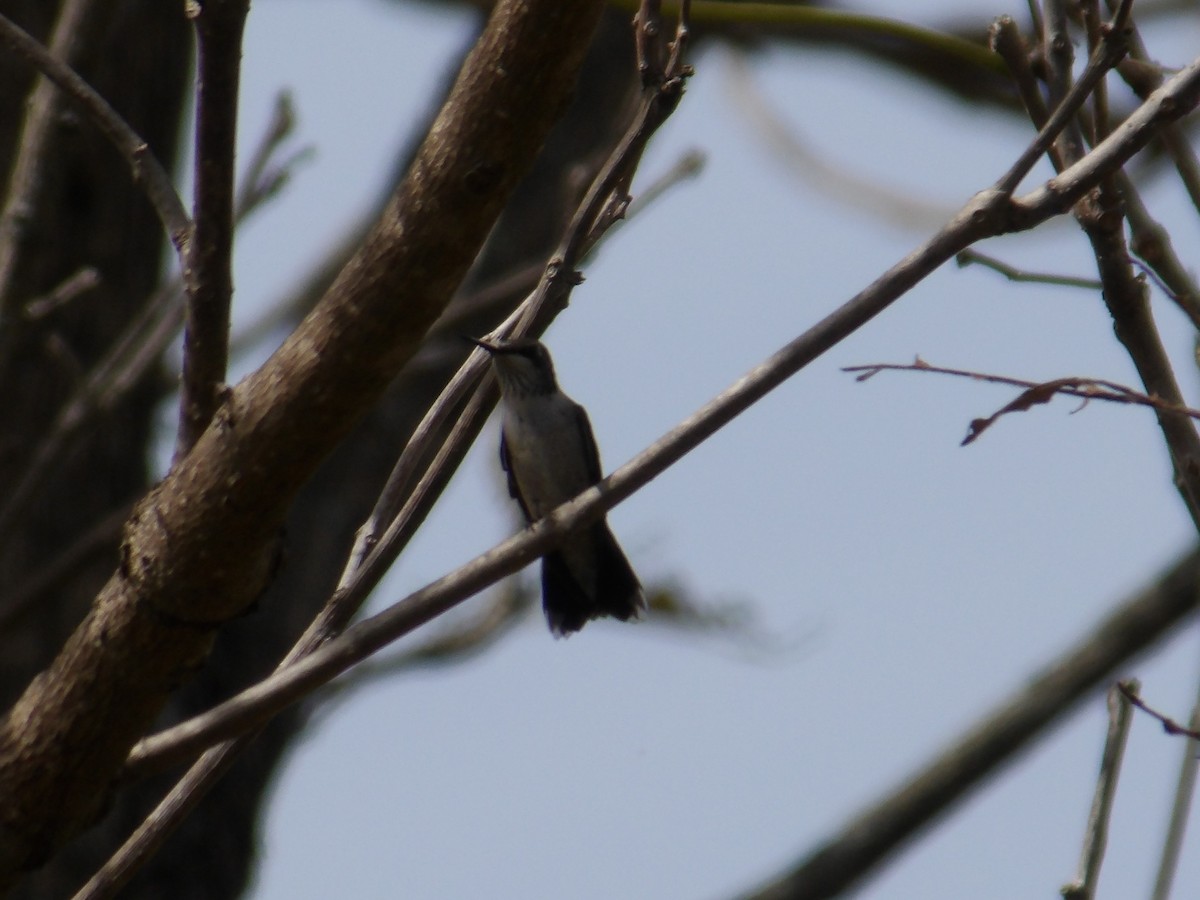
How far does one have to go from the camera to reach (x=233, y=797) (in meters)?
6.17

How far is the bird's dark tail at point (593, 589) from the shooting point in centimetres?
461

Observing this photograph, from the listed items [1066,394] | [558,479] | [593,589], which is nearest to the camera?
[1066,394]

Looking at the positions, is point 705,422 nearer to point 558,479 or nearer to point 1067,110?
point 1067,110

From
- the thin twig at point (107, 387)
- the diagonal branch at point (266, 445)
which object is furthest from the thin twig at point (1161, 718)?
the thin twig at point (107, 387)

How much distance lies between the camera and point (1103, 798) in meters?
2.42

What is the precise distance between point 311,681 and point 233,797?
13.5 feet

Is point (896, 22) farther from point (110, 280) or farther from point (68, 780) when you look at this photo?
point (110, 280)

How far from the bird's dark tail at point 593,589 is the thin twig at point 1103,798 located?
84.1 inches

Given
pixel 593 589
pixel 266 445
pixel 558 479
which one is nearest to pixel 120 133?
pixel 266 445

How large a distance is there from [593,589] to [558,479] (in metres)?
0.63

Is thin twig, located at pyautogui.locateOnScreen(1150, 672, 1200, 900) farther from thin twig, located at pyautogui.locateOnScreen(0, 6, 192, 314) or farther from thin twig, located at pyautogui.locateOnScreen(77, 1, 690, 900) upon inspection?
thin twig, located at pyautogui.locateOnScreen(0, 6, 192, 314)

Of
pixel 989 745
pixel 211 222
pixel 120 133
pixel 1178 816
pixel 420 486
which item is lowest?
pixel 989 745

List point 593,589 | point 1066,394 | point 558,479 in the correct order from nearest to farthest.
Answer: point 1066,394
point 593,589
point 558,479

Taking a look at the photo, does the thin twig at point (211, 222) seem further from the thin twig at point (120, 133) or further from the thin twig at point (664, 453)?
the thin twig at point (664, 453)
